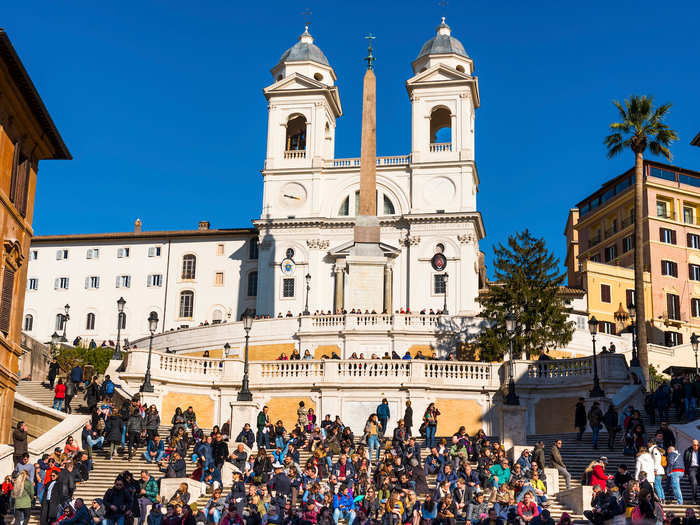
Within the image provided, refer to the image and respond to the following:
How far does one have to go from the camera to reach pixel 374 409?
3509cm

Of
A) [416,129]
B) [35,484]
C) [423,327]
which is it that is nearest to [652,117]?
[423,327]

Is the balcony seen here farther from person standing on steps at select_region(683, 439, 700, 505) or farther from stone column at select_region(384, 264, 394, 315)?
person standing on steps at select_region(683, 439, 700, 505)

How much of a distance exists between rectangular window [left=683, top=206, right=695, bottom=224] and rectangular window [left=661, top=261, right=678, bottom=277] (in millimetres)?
4465

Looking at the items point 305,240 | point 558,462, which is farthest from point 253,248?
point 558,462

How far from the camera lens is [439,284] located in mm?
67875

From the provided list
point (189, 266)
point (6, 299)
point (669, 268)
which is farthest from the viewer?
point (189, 266)

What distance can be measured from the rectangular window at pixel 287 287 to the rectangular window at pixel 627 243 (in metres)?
26.4

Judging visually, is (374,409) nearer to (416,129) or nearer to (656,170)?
(416,129)

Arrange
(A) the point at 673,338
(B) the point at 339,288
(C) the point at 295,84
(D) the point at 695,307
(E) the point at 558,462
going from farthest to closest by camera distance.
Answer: (C) the point at 295,84
(D) the point at 695,307
(A) the point at 673,338
(B) the point at 339,288
(E) the point at 558,462

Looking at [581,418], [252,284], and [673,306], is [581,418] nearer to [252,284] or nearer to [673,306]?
[673,306]

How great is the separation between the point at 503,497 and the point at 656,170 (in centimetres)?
6383

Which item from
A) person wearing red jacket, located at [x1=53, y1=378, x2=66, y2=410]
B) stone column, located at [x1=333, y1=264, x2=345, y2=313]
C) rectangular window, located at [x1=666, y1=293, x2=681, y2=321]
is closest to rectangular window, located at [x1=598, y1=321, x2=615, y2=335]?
rectangular window, located at [x1=666, y1=293, x2=681, y2=321]

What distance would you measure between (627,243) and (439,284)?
61.2 ft

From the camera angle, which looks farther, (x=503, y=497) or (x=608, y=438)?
(x=608, y=438)
